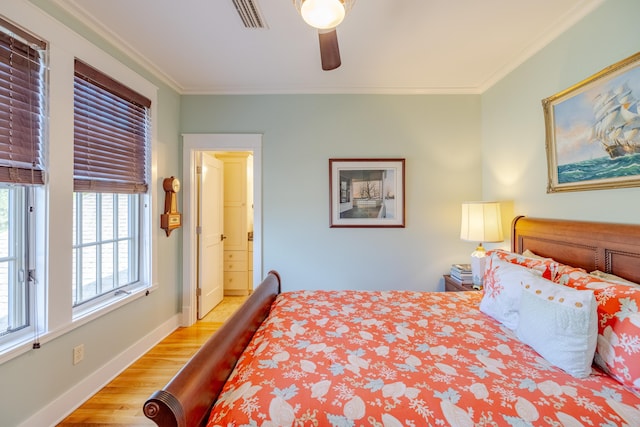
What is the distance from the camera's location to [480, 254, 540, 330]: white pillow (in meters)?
1.45

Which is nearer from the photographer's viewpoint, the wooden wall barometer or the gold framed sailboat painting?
the gold framed sailboat painting

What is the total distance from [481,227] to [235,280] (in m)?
3.29

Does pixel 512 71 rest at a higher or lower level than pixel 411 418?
higher

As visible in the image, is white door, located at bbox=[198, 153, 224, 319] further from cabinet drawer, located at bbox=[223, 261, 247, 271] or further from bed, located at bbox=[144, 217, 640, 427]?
bed, located at bbox=[144, 217, 640, 427]

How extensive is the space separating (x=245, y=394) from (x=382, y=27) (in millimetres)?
2309

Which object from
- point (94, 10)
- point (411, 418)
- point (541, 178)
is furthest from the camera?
point (541, 178)

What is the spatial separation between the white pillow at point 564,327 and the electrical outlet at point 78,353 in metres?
2.66

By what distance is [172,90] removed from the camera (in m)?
A: 2.83

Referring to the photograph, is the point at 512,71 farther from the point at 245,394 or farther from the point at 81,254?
the point at 81,254

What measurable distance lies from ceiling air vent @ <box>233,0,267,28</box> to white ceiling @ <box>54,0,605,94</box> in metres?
0.04

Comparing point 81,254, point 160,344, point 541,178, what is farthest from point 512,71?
point 160,344

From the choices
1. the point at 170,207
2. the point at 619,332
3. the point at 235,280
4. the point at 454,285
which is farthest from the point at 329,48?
the point at 235,280

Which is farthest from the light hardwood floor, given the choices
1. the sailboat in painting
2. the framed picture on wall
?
the sailboat in painting

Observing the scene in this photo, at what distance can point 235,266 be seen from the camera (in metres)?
4.07
